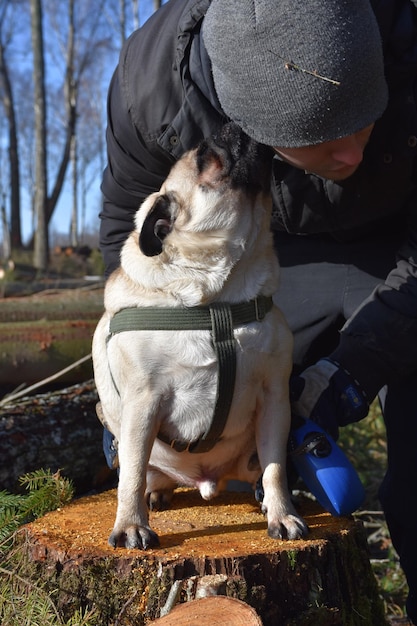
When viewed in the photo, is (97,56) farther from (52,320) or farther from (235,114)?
(235,114)

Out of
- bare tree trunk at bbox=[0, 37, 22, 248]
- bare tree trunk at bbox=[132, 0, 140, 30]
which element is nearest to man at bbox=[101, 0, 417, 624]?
bare tree trunk at bbox=[0, 37, 22, 248]

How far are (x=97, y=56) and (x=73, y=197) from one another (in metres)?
6.56

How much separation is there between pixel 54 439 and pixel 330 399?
1690 mm

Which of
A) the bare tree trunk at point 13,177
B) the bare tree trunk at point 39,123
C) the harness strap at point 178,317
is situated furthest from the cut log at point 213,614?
the bare tree trunk at point 13,177

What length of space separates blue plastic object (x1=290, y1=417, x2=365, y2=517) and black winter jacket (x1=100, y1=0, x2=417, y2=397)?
39 cm

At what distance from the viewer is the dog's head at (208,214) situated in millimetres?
2480

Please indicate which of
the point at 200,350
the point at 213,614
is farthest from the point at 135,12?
the point at 213,614

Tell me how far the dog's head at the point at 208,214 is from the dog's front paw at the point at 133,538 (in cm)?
83

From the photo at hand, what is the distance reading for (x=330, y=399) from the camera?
2803 mm

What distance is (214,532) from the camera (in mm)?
2410

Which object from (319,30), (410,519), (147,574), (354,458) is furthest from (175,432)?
(354,458)

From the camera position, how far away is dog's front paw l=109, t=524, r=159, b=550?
220 cm

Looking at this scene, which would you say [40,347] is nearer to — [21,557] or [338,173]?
[21,557]

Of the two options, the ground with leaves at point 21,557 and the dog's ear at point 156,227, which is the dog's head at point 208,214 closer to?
the dog's ear at point 156,227
